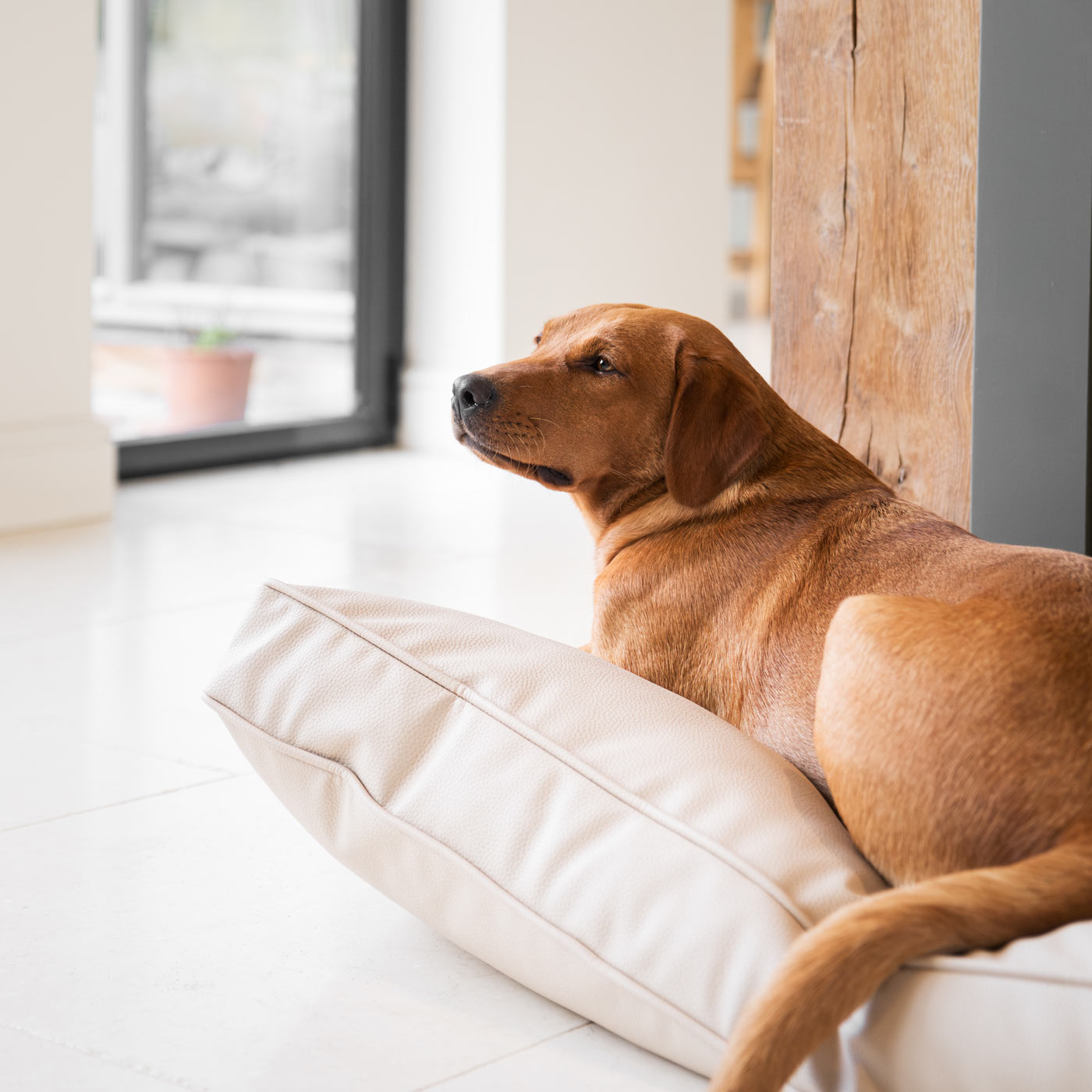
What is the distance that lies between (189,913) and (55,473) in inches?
91.4

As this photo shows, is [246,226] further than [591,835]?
Yes

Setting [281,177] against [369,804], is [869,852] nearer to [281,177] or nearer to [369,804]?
[369,804]

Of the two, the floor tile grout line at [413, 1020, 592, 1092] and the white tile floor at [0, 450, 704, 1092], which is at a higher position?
the white tile floor at [0, 450, 704, 1092]

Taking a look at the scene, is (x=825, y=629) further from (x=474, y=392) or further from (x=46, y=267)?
(x=46, y=267)

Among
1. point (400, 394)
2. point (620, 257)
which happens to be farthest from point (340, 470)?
point (620, 257)

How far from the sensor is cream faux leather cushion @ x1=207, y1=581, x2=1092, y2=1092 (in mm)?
1062

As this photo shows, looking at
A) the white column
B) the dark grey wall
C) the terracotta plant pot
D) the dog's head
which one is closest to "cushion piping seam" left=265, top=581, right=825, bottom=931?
the dog's head

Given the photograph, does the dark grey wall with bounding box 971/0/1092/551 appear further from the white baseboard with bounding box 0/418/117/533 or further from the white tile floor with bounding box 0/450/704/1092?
the white baseboard with bounding box 0/418/117/533

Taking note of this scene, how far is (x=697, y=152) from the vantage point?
209 inches

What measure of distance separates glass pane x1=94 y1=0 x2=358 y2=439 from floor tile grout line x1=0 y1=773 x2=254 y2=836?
8.69ft

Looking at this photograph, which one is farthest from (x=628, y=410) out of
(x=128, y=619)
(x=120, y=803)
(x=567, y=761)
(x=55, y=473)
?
(x=55, y=473)

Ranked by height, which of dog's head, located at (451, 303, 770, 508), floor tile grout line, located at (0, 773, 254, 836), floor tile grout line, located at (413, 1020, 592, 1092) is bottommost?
floor tile grout line, located at (413, 1020, 592, 1092)

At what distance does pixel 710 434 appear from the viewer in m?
1.54

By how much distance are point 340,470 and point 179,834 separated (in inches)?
114
